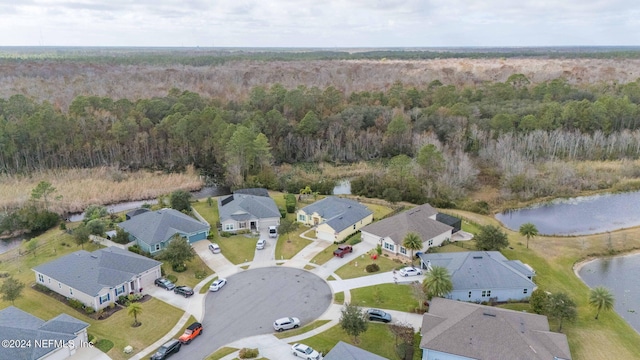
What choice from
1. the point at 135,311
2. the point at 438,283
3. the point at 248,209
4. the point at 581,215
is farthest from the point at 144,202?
the point at 581,215

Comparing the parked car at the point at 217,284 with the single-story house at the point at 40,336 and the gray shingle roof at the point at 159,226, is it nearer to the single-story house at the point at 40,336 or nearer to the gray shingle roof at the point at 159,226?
the gray shingle roof at the point at 159,226

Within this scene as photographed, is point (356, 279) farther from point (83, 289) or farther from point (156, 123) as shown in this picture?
point (156, 123)

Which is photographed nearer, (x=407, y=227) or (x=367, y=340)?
(x=367, y=340)

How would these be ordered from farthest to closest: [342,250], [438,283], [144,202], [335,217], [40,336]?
[144,202]
[335,217]
[342,250]
[438,283]
[40,336]

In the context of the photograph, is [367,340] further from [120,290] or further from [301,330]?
[120,290]

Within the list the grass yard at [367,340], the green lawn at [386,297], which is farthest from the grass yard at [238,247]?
the grass yard at [367,340]

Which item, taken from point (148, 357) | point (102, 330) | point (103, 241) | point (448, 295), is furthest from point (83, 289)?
point (448, 295)

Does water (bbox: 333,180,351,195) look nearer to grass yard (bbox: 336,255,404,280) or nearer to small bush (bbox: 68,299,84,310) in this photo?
grass yard (bbox: 336,255,404,280)
